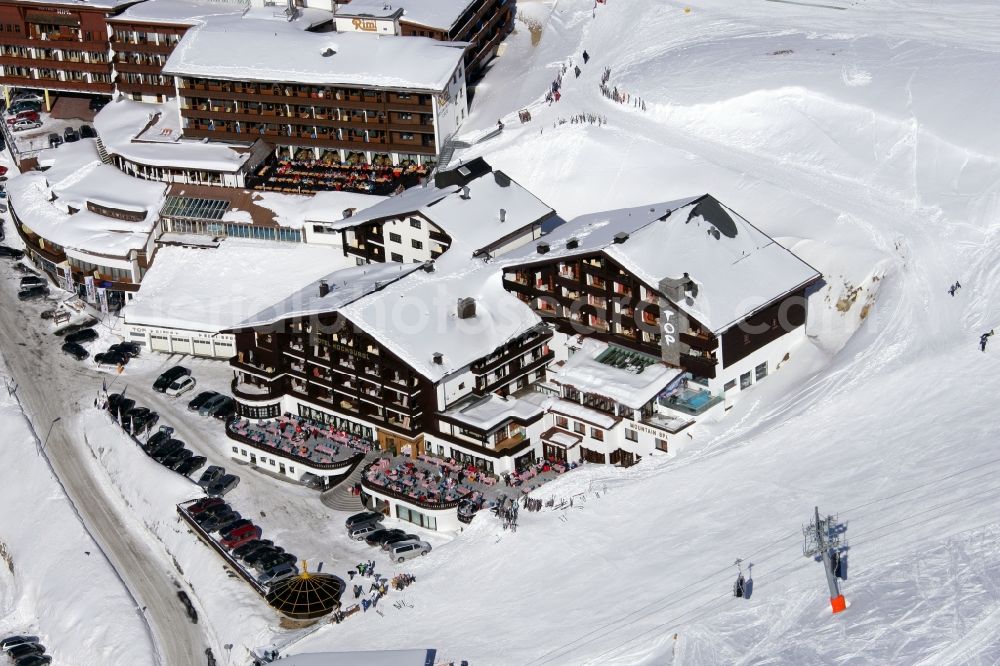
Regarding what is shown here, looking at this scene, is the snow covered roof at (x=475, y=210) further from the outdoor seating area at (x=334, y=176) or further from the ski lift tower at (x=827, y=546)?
the ski lift tower at (x=827, y=546)

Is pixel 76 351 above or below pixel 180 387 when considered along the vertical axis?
below

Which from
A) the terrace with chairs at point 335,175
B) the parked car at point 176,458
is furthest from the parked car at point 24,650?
the terrace with chairs at point 335,175

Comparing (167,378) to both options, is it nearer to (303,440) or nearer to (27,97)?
(303,440)

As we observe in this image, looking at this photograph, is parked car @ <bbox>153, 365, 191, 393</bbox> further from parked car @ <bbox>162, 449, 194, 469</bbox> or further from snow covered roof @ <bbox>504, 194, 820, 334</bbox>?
snow covered roof @ <bbox>504, 194, 820, 334</bbox>

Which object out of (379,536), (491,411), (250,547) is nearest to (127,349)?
(250,547)

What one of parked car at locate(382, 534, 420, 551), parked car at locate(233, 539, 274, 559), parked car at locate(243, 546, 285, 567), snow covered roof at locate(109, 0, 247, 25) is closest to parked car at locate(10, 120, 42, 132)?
snow covered roof at locate(109, 0, 247, 25)

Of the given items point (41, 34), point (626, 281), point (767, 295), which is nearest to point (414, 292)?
point (626, 281)
